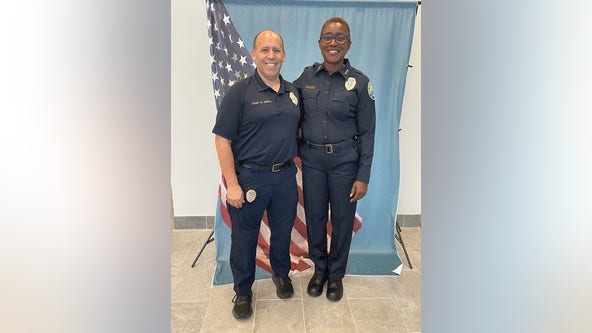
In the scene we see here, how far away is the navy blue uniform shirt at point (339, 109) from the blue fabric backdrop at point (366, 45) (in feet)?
1.38

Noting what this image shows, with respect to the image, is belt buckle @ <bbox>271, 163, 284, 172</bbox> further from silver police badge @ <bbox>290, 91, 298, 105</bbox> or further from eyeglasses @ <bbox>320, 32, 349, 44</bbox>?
eyeglasses @ <bbox>320, 32, 349, 44</bbox>

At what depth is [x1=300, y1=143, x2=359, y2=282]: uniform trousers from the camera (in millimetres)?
1814

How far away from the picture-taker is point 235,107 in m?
1.59

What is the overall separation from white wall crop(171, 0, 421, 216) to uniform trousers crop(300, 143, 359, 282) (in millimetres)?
1057

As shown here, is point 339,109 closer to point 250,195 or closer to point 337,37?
point 337,37

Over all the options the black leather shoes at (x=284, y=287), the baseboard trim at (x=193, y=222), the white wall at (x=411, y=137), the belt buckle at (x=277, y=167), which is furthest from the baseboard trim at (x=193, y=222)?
the white wall at (x=411, y=137)

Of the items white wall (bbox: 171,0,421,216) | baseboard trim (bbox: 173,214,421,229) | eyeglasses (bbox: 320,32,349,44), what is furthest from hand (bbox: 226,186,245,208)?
baseboard trim (bbox: 173,214,421,229)

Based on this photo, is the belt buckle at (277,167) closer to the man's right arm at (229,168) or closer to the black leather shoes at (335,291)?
the man's right arm at (229,168)

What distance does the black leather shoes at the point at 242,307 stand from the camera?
175 centimetres
